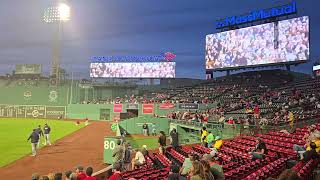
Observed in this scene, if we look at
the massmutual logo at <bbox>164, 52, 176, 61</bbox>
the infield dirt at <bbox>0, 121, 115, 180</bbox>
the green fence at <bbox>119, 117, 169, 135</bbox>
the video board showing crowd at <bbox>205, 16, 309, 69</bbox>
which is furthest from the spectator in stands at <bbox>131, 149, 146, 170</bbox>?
the massmutual logo at <bbox>164, 52, 176, 61</bbox>

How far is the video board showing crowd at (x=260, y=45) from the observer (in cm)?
4416

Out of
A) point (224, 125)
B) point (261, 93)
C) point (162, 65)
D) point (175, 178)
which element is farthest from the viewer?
point (162, 65)

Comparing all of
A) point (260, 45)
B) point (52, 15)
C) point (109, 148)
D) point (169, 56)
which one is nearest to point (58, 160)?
point (109, 148)

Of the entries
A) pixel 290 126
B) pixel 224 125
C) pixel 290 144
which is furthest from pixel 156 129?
pixel 290 144

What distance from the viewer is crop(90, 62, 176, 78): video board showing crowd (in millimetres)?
71375

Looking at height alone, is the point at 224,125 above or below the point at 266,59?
below

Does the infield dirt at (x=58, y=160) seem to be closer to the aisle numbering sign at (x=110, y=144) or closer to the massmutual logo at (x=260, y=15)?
the aisle numbering sign at (x=110, y=144)

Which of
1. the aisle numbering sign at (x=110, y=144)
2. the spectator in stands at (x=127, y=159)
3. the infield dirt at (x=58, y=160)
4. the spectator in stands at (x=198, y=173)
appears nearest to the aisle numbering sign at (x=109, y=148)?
the aisle numbering sign at (x=110, y=144)

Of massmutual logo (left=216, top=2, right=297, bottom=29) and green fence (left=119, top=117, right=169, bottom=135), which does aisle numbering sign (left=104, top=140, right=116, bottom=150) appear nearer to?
green fence (left=119, top=117, right=169, bottom=135)

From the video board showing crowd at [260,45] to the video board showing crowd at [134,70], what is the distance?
16.2 meters

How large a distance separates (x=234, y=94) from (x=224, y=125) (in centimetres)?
2641

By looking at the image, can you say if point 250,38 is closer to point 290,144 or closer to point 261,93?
point 261,93

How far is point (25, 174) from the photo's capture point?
62.3 feet

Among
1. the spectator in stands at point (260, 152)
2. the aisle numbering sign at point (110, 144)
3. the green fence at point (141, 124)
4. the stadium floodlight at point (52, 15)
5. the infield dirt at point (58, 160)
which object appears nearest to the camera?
the spectator in stands at point (260, 152)
